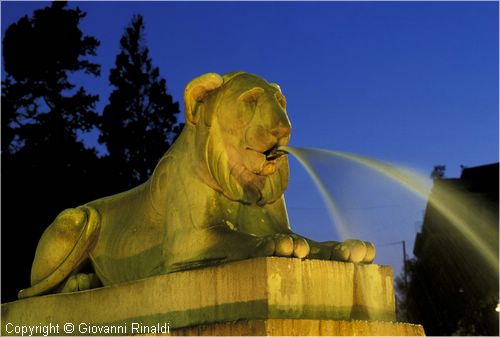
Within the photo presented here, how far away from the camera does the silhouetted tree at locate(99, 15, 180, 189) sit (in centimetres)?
2895

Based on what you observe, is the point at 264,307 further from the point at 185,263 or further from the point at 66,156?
the point at 66,156

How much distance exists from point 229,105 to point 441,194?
3773cm

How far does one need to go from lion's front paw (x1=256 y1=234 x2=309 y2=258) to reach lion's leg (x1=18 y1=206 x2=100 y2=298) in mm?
2418

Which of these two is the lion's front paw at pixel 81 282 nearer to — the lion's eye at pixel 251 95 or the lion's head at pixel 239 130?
the lion's head at pixel 239 130

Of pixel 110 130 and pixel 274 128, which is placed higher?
pixel 110 130

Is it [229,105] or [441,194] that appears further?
[441,194]

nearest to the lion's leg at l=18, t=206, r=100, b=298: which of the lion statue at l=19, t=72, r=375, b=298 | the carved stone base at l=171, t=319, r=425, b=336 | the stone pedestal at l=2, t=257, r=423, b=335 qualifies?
the lion statue at l=19, t=72, r=375, b=298

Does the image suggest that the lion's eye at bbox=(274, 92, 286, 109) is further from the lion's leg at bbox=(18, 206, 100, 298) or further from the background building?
the background building

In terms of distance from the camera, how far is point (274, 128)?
26.0 feet

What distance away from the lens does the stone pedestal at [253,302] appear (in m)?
6.97

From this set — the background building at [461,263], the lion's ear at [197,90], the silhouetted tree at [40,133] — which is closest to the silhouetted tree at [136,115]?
the silhouetted tree at [40,133]

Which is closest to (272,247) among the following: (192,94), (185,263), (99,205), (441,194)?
(185,263)

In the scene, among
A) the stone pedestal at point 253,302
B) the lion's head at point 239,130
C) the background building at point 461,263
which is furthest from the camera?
the background building at point 461,263

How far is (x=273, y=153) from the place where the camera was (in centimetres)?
809
